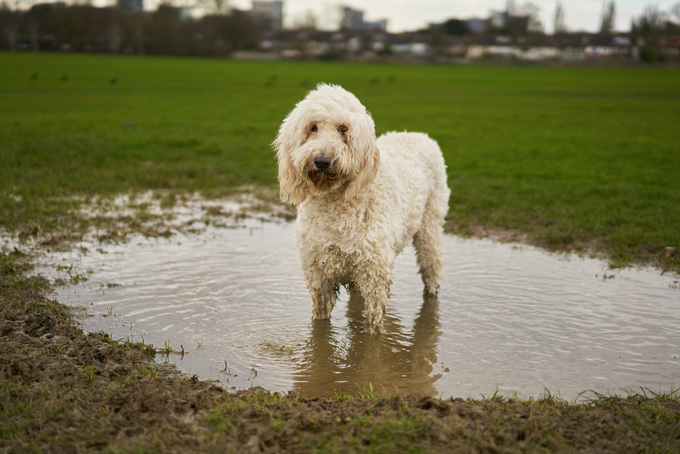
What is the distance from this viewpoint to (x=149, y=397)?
4.40 meters

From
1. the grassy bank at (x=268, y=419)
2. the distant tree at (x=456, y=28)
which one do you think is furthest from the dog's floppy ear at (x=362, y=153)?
the distant tree at (x=456, y=28)

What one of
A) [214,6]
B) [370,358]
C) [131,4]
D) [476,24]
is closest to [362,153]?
[370,358]

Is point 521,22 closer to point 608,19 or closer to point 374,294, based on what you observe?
point 608,19

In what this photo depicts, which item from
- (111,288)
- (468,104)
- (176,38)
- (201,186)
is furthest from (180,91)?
(176,38)

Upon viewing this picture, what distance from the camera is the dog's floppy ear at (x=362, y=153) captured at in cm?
570

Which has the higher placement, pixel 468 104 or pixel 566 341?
pixel 468 104

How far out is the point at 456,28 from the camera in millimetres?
160625

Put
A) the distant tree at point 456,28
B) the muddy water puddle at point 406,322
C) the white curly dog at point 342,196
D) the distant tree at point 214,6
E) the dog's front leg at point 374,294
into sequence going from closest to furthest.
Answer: the muddy water puddle at point 406,322 < the white curly dog at point 342,196 < the dog's front leg at point 374,294 < the distant tree at point 214,6 < the distant tree at point 456,28

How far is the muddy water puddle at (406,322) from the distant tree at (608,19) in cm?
14782

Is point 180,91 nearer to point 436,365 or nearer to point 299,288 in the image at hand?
point 299,288

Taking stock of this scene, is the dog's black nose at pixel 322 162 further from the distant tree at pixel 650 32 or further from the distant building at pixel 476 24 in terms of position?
the distant building at pixel 476 24

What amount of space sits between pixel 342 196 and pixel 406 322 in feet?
5.62

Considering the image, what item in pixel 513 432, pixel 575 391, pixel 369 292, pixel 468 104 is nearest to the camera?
pixel 513 432

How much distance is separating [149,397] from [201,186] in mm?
9471
